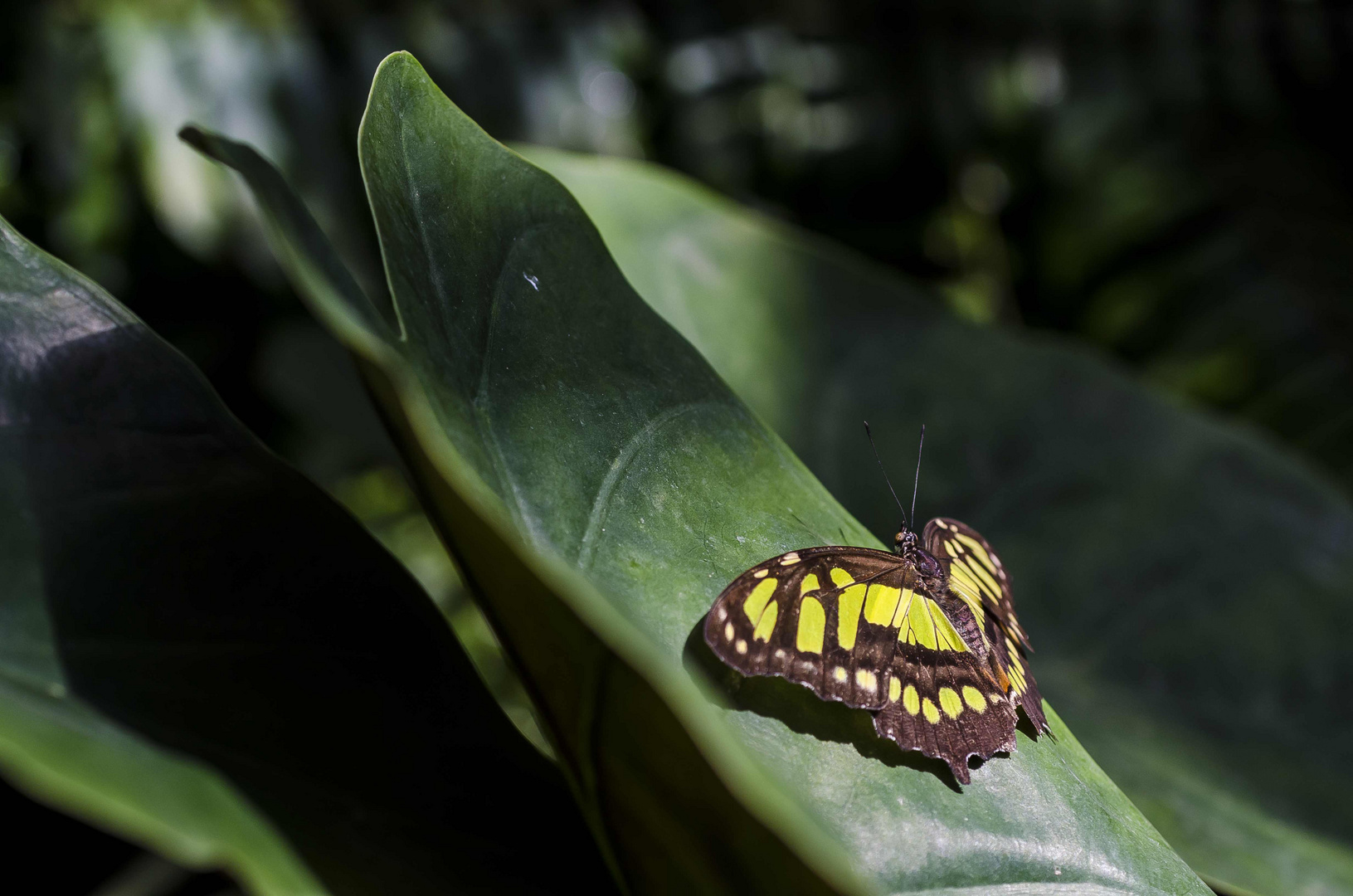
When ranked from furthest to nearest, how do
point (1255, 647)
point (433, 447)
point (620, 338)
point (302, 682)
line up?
point (1255, 647)
point (620, 338)
point (302, 682)
point (433, 447)

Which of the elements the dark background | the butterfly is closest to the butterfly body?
the butterfly

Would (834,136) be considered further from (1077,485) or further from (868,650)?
(868,650)

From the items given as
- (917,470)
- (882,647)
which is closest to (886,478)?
(917,470)

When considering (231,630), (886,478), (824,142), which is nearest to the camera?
(231,630)

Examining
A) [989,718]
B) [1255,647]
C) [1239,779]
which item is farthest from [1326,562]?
[989,718]

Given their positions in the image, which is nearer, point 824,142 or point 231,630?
point 231,630

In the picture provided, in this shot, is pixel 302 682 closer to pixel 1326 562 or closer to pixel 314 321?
pixel 1326 562

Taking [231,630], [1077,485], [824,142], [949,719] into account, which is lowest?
[231,630]
